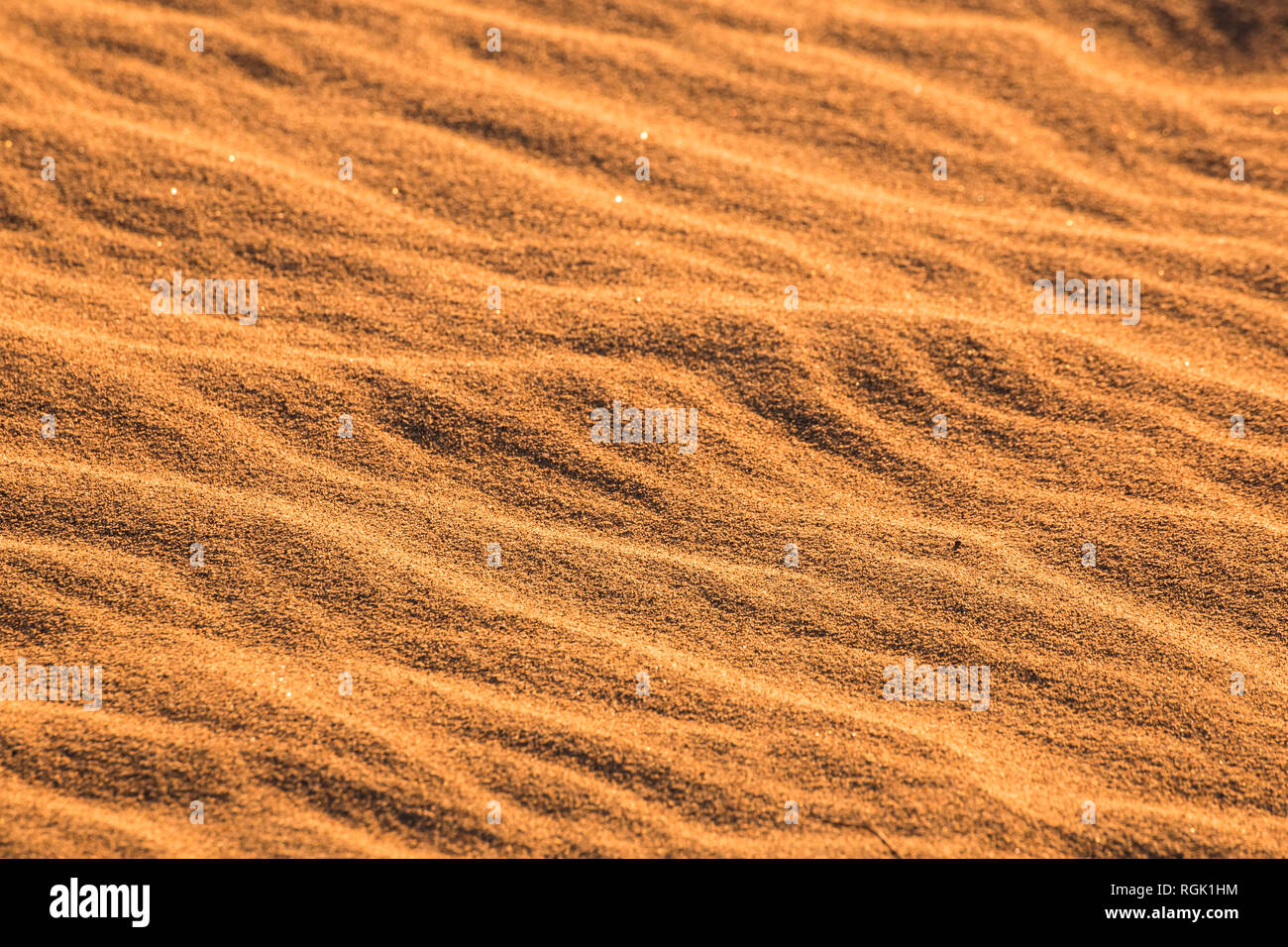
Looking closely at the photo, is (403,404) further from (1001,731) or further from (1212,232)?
(1212,232)

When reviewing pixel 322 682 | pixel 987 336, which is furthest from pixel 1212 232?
pixel 322 682

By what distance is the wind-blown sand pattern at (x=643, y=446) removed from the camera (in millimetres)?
2279

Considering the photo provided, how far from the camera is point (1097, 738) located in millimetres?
2354

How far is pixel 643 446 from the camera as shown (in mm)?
2748

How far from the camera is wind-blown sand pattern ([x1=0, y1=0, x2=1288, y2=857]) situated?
2.28 meters

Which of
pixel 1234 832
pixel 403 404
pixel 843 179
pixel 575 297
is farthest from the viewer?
pixel 843 179

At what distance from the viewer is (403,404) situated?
2.74 m

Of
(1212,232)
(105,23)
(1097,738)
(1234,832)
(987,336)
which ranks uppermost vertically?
(105,23)

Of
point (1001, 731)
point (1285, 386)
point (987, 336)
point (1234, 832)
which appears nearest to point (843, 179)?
point (987, 336)

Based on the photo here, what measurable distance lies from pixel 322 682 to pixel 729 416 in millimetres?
1420

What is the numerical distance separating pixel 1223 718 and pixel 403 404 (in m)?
2.50

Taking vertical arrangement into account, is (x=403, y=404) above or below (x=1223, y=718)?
above

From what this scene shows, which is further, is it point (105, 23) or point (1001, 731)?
point (105, 23)

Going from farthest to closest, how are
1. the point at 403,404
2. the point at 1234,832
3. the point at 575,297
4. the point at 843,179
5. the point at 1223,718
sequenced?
the point at 843,179 → the point at 575,297 → the point at 403,404 → the point at 1223,718 → the point at 1234,832
